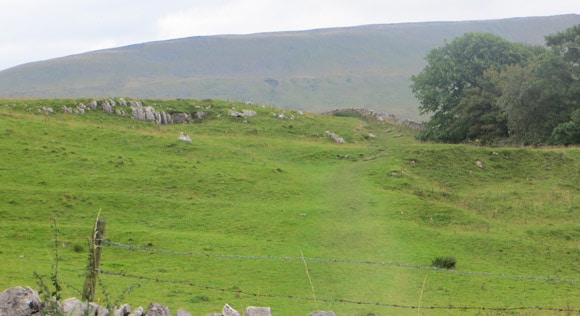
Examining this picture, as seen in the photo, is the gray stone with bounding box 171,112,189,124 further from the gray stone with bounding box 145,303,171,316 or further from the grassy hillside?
the gray stone with bounding box 145,303,171,316

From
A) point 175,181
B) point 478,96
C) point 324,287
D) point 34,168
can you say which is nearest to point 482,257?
point 324,287

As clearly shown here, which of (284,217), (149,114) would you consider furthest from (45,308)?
(149,114)

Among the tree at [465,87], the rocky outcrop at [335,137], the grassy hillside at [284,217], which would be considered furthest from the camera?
the tree at [465,87]

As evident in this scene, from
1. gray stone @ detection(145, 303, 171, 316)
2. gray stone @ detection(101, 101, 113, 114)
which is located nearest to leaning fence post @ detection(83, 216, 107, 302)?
gray stone @ detection(145, 303, 171, 316)

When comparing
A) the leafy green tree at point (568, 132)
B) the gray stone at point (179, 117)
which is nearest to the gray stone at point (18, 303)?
the gray stone at point (179, 117)

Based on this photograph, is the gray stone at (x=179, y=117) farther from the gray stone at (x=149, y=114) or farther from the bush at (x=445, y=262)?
the bush at (x=445, y=262)

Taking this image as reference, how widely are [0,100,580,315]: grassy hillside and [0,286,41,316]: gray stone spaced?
1.28 m

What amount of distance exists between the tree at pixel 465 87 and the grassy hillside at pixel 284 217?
11.9 meters

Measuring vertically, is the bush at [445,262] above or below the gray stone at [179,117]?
below

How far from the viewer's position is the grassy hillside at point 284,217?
17969mm

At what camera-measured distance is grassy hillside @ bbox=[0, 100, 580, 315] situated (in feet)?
59.0

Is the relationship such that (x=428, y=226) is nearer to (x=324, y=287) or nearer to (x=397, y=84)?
(x=324, y=287)

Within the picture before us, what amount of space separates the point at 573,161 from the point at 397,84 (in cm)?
14322

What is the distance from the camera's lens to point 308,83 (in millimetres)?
182375
